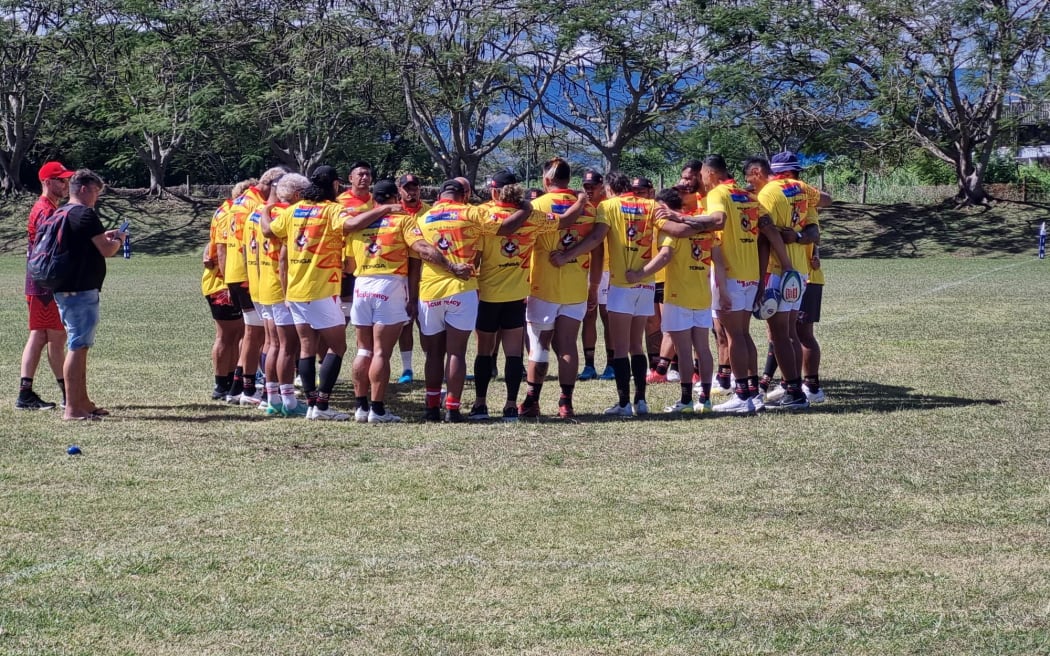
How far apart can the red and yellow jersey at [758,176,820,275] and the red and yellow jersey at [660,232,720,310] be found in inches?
20.5

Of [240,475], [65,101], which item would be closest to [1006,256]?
[240,475]

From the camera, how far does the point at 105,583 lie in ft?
17.6

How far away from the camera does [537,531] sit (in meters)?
6.21

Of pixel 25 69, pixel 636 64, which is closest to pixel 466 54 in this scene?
pixel 636 64

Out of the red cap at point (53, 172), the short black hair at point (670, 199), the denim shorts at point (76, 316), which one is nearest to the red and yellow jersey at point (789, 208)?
the short black hair at point (670, 199)

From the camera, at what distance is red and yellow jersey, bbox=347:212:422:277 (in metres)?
9.14

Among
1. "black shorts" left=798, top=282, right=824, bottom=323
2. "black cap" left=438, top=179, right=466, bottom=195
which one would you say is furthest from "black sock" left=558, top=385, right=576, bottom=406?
"black shorts" left=798, top=282, right=824, bottom=323

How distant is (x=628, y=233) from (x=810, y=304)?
6.20ft

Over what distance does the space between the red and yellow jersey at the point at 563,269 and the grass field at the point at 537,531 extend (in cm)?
105

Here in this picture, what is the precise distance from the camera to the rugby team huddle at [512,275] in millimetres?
9188

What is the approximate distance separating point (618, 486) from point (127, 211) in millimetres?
43502

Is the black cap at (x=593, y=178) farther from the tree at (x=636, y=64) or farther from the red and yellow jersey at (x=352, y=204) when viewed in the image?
the tree at (x=636, y=64)

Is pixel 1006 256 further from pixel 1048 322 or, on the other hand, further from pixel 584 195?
pixel 584 195

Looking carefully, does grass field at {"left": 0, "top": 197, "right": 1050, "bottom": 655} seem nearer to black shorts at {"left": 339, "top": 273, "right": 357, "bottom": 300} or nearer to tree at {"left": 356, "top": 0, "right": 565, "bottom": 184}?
black shorts at {"left": 339, "top": 273, "right": 357, "bottom": 300}
